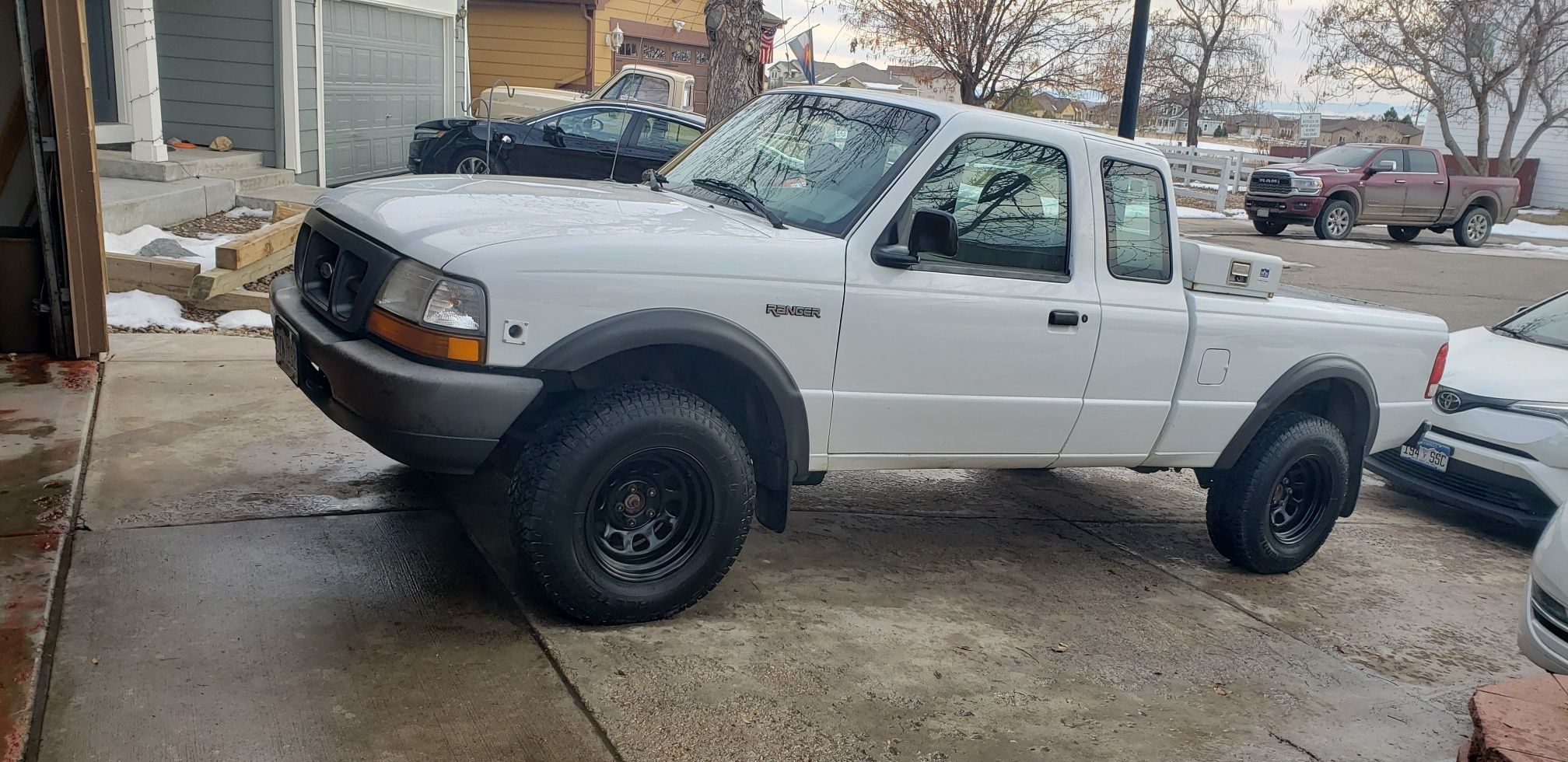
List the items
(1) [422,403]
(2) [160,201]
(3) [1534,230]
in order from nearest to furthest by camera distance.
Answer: (1) [422,403] < (2) [160,201] < (3) [1534,230]

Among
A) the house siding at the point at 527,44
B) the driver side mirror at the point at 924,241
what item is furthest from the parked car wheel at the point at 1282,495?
the house siding at the point at 527,44

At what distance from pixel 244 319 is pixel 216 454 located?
2867mm

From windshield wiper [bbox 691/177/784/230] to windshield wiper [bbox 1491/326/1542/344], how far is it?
231 inches

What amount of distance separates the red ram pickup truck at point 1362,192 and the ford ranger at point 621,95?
10.8 metres

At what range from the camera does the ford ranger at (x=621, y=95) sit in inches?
741

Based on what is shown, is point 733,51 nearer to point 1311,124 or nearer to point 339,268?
point 339,268

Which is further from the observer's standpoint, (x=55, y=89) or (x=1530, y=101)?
(x=1530, y=101)

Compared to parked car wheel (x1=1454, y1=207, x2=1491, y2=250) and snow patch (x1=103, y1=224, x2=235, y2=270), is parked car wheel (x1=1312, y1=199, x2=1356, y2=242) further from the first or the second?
snow patch (x1=103, y1=224, x2=235, y2=270)

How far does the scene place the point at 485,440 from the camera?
3.64 meters

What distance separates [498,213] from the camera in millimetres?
3957

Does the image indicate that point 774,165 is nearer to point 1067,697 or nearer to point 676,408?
point 676,408

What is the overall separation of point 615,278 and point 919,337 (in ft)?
3.96

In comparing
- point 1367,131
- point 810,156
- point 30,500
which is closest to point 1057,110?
point 1367,131

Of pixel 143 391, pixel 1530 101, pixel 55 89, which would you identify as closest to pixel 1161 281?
pixel 143 391
